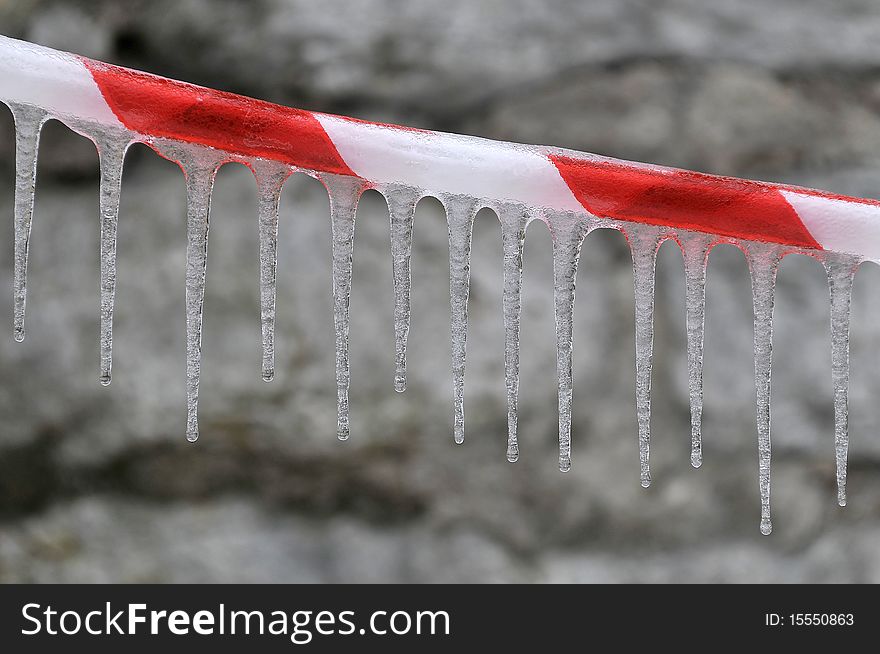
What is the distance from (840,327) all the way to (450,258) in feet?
0.87

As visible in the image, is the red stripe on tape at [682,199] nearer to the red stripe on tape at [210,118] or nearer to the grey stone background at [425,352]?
the red stripe on tape at [210,118]

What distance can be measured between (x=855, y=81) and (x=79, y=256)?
86 cm

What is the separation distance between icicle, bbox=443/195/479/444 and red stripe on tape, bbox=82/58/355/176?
7 cm

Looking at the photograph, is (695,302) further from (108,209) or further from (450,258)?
(108,209)

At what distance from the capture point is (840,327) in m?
0.54

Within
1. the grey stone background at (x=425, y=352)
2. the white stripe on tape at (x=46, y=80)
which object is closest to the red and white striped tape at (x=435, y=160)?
the white stripe on tape at (x=46, y=80)

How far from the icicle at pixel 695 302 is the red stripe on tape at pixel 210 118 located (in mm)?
223

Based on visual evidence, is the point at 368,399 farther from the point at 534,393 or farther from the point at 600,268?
the point at 600,268

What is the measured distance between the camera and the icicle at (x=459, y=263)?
1.64ft

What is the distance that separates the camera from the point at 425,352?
87 centimetres

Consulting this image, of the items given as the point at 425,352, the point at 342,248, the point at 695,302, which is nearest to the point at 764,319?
the point at 695,302

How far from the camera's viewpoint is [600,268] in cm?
87

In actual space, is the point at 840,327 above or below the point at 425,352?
below

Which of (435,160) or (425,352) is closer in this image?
(435,160)
